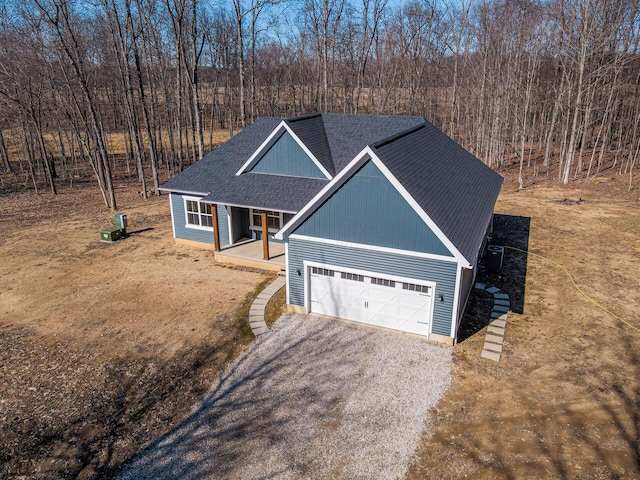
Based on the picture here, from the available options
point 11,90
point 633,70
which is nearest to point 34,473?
point 11,90

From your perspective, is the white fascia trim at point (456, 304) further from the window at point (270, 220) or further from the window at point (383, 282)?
the window at point (270, 220)

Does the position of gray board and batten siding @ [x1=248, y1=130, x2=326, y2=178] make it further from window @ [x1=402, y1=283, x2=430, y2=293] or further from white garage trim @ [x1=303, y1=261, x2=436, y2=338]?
window @ [x1=402, y1=283, x2=430, y2=293]

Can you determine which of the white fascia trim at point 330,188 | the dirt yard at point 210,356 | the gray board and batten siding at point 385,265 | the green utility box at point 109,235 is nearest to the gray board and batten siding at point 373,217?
the white fascia trim at point 330,188

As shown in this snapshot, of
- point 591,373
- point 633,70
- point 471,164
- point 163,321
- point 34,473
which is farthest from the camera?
point 633,70

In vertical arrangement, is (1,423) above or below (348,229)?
below

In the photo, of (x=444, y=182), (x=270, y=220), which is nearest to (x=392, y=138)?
(x=444, y=182)

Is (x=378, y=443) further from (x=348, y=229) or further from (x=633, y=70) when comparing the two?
(x=633, y=70)

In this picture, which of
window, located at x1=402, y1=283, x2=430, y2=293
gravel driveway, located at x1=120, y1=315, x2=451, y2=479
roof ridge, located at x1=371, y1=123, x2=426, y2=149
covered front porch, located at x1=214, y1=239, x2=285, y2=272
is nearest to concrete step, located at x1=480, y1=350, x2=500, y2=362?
gravel driveway, located at x1=120, y1=315, x2=451, y2=479

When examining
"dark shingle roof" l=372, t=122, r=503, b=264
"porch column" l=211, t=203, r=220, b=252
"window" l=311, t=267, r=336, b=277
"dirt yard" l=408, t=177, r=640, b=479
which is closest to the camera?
"dirt yard" l=408, t=177, r=640, b=479
